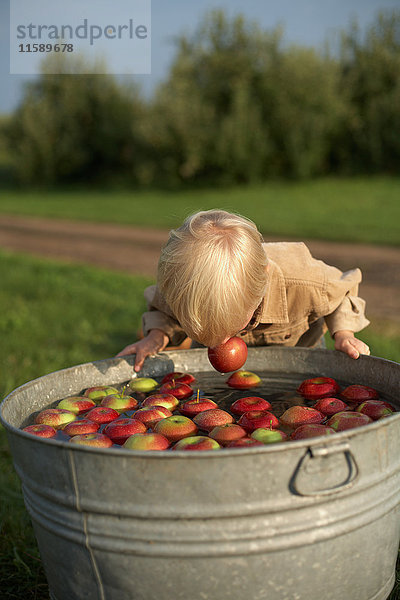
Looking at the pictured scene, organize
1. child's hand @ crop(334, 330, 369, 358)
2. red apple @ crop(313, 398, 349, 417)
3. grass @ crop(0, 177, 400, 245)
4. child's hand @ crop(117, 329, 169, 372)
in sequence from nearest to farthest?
red apple @ crop(313, 398, 349, 417), child's hand @ crop(334, 330, 369, 358), child's hand @ crop(117, 329, 169, 372), grass @ crop(0, 177, 400, 245)

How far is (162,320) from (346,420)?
1221mm

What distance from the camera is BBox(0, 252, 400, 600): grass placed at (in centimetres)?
249

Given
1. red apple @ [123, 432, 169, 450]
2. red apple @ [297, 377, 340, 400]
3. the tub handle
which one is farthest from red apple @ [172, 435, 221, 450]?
red apple @ [297, 377, 340, 400]

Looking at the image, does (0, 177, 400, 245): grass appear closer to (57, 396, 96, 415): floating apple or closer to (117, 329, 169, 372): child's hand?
(117, 329, 169, 372): child's hand

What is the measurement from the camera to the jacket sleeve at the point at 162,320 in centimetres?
278

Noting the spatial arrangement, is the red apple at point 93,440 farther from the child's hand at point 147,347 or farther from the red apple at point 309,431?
the child's hand at point 147,347

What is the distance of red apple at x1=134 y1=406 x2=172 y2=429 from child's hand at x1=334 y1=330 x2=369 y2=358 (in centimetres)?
77

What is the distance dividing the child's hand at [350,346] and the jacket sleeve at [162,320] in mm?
743

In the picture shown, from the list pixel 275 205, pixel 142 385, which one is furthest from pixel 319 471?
pixel 275 205

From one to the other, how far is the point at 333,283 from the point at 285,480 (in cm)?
143

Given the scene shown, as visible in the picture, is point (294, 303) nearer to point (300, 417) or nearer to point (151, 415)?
point (300, 417)

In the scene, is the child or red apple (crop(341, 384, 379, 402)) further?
red apple (crop(341, 384, 379, 402))

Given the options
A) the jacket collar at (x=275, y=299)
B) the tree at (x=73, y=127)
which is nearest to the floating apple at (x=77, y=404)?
the jacket collar at (x=275, y=299)

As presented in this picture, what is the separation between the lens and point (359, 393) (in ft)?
6.83
